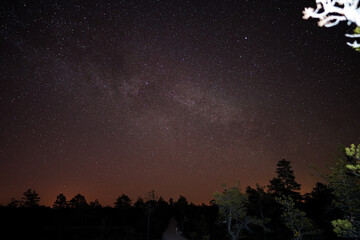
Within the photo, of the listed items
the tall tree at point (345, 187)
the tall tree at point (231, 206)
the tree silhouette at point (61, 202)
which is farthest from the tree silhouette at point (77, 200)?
the tall tree at point (345, 187)

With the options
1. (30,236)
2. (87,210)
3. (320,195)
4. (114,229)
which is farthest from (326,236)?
(87,210)

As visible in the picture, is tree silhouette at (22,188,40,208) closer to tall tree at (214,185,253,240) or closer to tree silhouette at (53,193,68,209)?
tree silhouette at (53,193,68,209)

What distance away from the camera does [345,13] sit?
10.9 feet

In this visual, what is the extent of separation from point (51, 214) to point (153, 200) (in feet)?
93.2

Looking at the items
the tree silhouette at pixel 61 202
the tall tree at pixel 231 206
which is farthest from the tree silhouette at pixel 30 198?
the tall tree at pixel 231 206

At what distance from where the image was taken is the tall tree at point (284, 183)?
31005 mm

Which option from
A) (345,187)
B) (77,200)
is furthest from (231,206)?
(77,200)

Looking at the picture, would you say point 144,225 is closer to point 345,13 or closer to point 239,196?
point 239,196

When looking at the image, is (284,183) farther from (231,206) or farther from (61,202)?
(61,202)

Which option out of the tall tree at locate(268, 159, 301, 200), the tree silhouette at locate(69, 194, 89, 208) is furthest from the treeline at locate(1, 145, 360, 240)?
the tree silhouette at locate(69, 194, 89, 208)

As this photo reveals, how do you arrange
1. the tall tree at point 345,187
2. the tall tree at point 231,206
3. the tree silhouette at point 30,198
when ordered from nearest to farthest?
the tall tree at point 345,187
the tall tree at point 231,206
the tree silhouette at point 30,198

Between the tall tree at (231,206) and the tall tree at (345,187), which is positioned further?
the tall tree at (231,206)

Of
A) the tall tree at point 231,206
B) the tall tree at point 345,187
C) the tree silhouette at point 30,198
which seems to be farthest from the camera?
the tree silhouette at point 30,198

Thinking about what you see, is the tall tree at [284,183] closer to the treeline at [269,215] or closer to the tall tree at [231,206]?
the treeline at [269,215]
